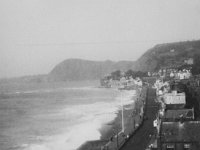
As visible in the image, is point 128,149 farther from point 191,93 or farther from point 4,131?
point 191,93

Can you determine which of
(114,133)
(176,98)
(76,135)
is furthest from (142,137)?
(176,98)

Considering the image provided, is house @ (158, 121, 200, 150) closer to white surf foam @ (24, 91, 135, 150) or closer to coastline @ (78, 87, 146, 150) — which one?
coastline @ (78, 87, 146, 150)

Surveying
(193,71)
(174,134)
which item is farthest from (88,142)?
(193,71)

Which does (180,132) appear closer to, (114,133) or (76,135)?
(114,133)

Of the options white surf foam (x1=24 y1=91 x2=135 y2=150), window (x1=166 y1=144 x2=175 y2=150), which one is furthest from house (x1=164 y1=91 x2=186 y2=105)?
window (x1=166 y1=144 x2=175 y2=150)

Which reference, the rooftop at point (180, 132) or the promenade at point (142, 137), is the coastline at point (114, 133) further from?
the rooftop at point (180, 132)

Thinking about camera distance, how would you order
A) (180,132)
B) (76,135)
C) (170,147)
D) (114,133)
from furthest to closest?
(76,135) → (114,133) → (180,132) → (170,147)

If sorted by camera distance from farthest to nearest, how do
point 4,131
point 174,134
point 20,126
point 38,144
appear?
point 20,126
point 4,131
point 38,144
point 174,134

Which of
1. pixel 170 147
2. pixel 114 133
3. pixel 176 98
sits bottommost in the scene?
pixel 114 133

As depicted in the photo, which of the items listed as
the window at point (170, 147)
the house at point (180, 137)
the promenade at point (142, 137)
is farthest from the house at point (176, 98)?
the window at point (170, 147)
